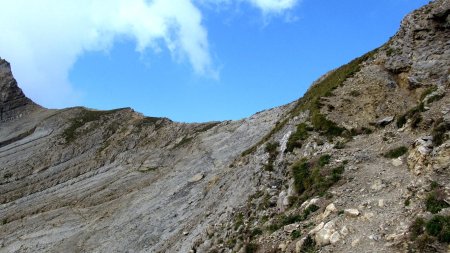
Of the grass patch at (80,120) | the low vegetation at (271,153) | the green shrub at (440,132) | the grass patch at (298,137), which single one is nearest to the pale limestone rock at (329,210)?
the green shrub at (440,132)

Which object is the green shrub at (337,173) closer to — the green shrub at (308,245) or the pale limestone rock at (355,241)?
the green shrub at (308,245)

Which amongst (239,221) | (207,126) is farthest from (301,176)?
(207,126)

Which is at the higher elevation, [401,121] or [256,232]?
[401,121]

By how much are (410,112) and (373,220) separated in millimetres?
10869

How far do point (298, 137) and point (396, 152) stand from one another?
392 inches

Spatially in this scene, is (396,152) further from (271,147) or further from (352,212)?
(271,147)

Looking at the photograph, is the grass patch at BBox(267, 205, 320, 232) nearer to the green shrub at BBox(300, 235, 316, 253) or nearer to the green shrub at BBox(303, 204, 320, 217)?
the green shrub at BBox(303, 204, 320, 217)

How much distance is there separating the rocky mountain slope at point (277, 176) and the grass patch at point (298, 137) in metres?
0.12

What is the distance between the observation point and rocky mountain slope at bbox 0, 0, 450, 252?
22422mm

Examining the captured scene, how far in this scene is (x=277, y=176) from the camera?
34.1 meters

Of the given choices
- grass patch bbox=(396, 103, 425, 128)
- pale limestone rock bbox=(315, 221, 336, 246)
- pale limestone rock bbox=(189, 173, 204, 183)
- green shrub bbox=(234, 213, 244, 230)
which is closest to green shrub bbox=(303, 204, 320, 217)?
pale limestone rock bbox=(315, 221, 336, 246)

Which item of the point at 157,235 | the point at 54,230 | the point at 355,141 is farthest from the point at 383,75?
the point at 54,230

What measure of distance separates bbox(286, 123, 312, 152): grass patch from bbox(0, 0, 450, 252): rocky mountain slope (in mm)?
116

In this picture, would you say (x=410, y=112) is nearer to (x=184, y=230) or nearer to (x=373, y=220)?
(x=373, y=220)
